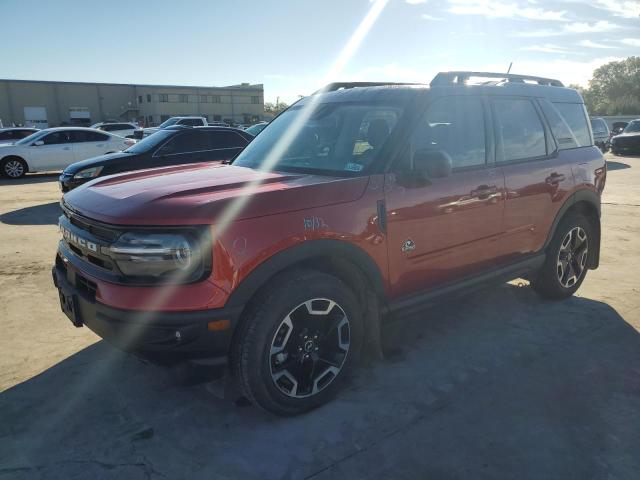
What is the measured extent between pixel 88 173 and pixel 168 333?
801 cm

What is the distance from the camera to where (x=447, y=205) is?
11.6 feet

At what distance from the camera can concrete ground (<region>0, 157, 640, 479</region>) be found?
2.60 meters

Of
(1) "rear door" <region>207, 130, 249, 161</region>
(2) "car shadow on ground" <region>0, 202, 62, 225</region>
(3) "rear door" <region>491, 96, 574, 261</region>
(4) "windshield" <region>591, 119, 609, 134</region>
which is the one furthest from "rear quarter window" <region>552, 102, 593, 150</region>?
(4) "windshield" <region>591, 119, 609, 134</region>

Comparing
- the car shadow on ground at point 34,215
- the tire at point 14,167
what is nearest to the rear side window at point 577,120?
the car shadow on ground at point 34,215

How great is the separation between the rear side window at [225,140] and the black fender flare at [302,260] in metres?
8.05

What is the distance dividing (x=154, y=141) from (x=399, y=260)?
802 centimetres

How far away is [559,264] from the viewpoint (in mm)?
4734

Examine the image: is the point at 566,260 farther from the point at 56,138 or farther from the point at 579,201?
the point at 56,138

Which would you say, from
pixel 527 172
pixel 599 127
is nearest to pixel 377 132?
pixel 527 172

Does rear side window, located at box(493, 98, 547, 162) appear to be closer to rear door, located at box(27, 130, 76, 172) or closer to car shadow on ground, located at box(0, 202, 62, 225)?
car shadow on ground, located at box(0, 202, 62, 225)

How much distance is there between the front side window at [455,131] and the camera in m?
3.54

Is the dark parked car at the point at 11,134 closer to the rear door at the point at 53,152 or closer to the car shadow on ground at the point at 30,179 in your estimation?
the car shadow on ground at the point at 30,179

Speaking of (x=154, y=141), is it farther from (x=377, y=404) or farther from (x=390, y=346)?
(x=377, y=404)

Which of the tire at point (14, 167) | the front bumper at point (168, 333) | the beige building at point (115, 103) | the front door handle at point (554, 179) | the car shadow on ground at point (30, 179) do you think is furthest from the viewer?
the beige building at point (115, 103)
